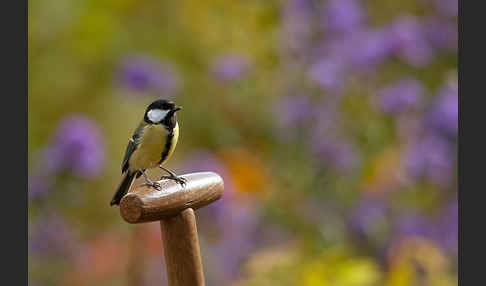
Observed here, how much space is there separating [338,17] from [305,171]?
46cm

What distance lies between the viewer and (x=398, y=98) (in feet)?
6.83

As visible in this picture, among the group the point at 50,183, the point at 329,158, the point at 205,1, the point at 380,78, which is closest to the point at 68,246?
the point at 50,183

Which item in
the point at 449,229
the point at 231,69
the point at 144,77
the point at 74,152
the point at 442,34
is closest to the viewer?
the point at 74,152

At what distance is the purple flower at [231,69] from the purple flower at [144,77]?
0.56 ft

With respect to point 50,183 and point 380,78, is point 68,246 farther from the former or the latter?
point 380,78

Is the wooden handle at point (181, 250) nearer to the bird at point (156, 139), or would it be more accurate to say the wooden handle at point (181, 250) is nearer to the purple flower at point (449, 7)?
the bird at point (156, 139)

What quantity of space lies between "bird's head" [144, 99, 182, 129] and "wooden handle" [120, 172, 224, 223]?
9 cm

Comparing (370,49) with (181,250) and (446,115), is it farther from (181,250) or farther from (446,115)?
(181,250)

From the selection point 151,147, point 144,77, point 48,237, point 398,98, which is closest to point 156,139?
point 151,147

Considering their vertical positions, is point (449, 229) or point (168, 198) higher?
point (449, 229)

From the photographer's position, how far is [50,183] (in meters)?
1.97

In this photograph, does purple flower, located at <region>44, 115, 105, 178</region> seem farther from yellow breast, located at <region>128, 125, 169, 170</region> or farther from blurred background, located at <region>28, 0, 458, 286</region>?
yellow breast, located at <region>128, 125, 169, 170</region>

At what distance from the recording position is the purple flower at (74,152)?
1.95 meters

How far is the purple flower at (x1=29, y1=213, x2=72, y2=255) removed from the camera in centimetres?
200
